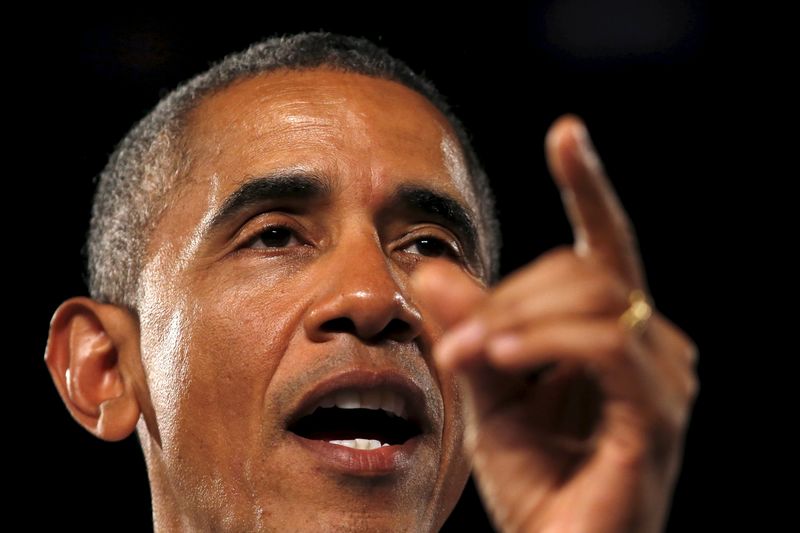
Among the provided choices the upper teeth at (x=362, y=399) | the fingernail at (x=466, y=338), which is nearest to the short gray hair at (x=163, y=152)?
the upper teeth at (x=362, y=399)

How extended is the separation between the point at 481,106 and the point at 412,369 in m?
1.38

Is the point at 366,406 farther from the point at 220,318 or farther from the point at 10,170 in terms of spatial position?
the point at 10,170

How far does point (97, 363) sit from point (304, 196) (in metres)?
0.64

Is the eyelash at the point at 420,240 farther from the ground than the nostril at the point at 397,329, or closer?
farther from the ground

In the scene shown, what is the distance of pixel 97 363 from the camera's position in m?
2.26

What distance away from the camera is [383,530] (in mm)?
1801

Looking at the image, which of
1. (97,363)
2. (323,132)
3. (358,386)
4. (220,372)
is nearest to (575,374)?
(358,386)

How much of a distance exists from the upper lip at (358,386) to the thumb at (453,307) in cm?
62

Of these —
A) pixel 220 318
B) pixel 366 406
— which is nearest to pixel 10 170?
pixel 220 318

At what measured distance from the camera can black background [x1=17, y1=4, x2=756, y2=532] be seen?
2867 mm

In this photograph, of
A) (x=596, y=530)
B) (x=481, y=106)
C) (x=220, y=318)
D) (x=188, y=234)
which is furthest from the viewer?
(x=481, y=106)

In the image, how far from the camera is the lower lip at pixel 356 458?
1.81m

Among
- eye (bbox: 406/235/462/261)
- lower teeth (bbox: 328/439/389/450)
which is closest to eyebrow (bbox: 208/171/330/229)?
eye (bbox: 406/235/462/261)

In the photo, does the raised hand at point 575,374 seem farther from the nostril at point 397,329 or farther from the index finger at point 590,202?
A: the nostril at point 397,329
